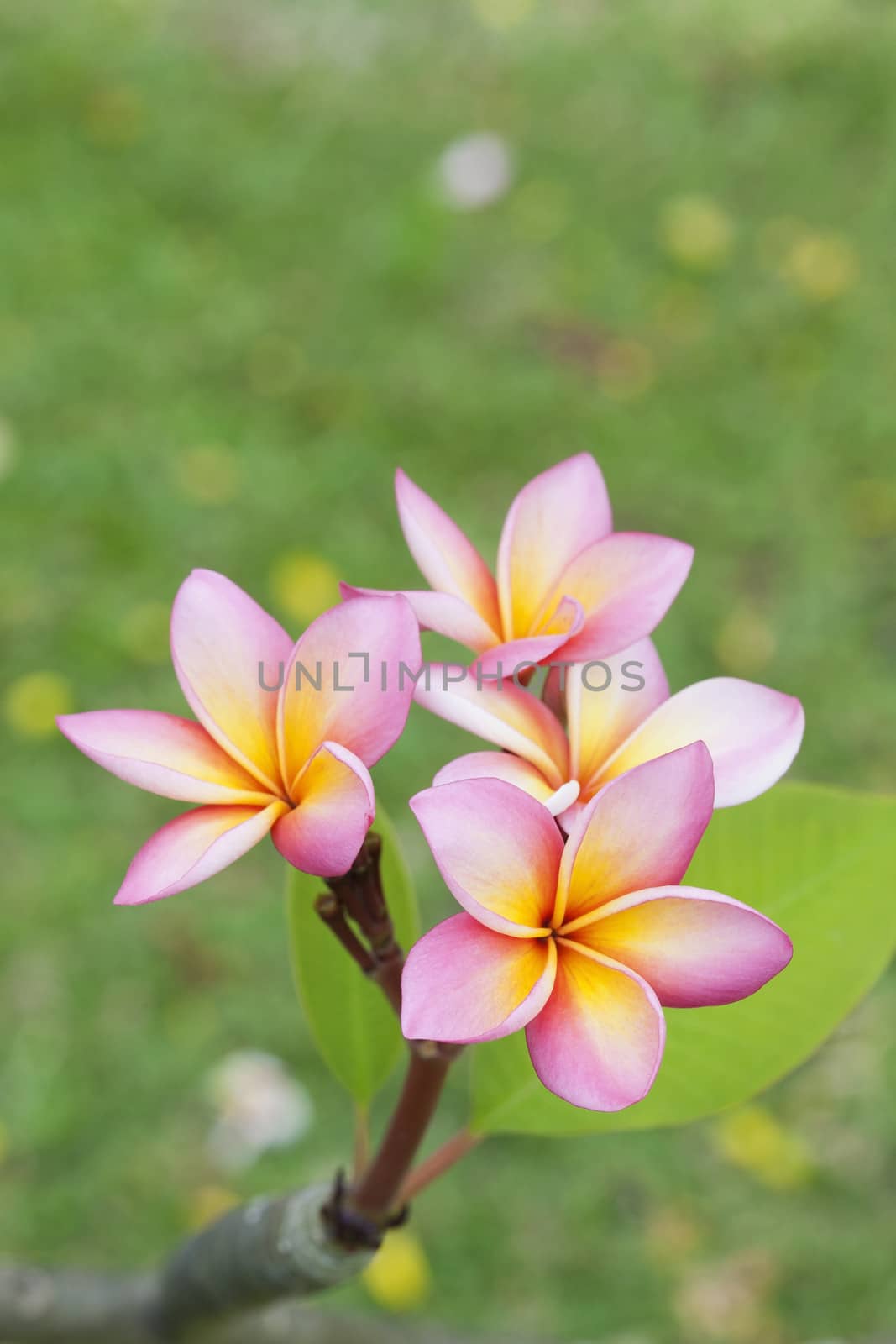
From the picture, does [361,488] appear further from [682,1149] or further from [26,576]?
[682,1149]

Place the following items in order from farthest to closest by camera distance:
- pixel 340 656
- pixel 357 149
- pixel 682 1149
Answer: pixel 357 149, pixel 682 1149, pixel 340 656

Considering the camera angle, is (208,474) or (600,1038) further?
(208,474)

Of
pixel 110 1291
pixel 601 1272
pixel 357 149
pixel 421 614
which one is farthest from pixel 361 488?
pixel 421 614

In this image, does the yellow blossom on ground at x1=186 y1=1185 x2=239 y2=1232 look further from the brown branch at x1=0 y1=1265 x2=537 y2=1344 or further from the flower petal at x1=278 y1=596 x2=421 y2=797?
the flower petal at x1=278 y1=596 x2=421 y2=797

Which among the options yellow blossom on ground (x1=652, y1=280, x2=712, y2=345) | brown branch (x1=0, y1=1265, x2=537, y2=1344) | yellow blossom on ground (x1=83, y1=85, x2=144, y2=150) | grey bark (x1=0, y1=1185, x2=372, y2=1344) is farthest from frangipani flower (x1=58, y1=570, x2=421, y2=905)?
yellow blossom on ground (x1=83, y1=85, x2=144, y2=150)

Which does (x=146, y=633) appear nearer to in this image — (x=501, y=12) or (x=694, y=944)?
(x=694, y=944)

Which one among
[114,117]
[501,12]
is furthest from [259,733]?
[501,12]
